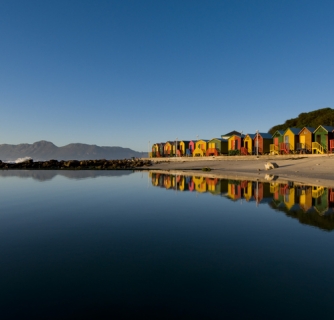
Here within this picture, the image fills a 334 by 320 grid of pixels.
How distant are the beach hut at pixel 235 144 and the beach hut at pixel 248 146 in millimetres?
Answer: 1091

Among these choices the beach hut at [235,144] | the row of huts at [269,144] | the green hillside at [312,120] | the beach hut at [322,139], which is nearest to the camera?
the beach hut at [322,139]

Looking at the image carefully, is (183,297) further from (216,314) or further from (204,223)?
(204,223)

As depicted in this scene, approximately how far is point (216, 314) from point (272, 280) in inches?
56.2

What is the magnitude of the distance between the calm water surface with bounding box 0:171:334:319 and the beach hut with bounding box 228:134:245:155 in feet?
167

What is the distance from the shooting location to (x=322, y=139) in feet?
152

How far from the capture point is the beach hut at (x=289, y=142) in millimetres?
49719

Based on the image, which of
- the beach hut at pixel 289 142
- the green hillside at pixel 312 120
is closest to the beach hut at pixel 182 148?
the beach hut at pixel 289 142

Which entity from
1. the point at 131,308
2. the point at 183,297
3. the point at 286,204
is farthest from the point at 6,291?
the point at 286,204

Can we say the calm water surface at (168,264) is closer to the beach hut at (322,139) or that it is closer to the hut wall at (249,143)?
the beach hut at (322,139)

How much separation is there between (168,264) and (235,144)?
59140 mm

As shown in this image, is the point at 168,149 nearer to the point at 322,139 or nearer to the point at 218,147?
the point at 218,147

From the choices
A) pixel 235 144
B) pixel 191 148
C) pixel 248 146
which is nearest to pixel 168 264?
pixel 248 146

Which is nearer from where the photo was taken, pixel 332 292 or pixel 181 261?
pixel 332 292

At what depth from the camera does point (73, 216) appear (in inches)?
372
